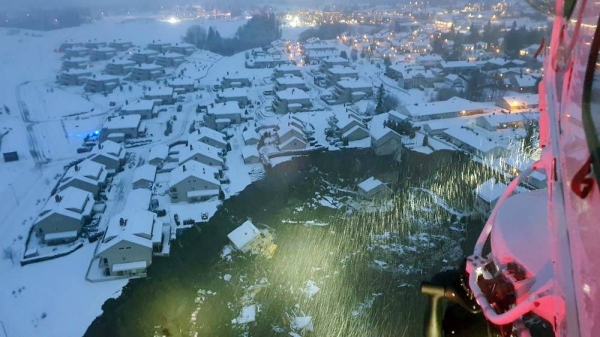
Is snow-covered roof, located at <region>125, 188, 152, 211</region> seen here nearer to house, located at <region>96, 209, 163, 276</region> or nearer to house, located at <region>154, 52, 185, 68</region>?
house, located at <region>96, 209, 163, 276</region>

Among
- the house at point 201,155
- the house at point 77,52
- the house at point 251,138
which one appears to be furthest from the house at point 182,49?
the house at point 201,155

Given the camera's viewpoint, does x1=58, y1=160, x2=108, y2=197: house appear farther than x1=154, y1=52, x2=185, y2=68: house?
No

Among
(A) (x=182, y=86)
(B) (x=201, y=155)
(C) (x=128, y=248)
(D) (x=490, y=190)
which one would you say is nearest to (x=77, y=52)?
(A) (x=182, y=86)

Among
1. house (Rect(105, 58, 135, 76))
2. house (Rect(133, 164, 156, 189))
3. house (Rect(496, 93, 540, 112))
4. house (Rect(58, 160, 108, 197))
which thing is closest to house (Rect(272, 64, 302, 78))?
house (Rect(105, 58, 135, 76))

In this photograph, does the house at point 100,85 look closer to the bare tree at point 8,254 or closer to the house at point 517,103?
the bare tree at point 8,254

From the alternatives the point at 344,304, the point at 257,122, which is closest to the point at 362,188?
the point at 344,304

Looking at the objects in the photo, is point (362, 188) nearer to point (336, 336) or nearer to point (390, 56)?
point (336, 336)

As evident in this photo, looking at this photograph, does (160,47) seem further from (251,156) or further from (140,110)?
(251,156)
